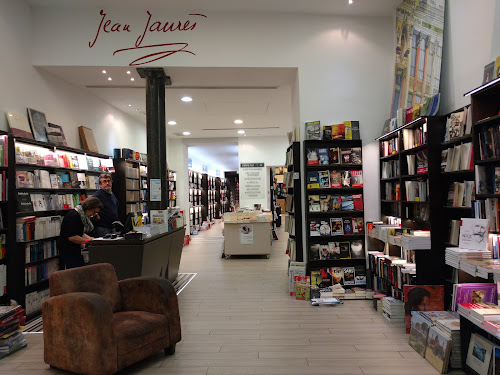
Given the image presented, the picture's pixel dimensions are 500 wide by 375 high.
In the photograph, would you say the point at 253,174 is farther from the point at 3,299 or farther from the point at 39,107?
the point at 3,299

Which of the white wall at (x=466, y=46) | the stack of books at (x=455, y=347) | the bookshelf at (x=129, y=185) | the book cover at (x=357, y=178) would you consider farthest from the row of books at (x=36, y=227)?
the white wall at (x=466, y=46)

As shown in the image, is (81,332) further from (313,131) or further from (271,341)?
(313,131)

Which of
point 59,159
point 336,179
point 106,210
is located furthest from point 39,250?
point 336,179

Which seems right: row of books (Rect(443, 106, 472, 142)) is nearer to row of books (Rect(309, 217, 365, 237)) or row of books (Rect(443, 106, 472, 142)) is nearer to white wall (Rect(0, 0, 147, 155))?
row of books (Rect(309, 217, 365, 237))

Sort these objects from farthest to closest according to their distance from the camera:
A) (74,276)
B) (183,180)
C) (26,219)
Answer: (183,180) < (26,219) < (74,276)

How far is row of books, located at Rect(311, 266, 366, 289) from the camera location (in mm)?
5023

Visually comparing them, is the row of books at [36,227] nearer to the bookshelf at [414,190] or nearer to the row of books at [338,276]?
the row of books at [338,276]

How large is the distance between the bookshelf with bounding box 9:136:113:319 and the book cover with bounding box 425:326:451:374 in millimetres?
4534

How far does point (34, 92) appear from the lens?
16.5 feet

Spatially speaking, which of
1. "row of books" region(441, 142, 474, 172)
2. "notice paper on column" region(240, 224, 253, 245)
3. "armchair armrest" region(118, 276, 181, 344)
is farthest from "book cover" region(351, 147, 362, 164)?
"notice paper on column" region(240, 224, 253, 245)

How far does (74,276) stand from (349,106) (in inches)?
171

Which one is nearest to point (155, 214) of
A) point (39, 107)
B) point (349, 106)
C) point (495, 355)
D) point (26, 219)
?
point (26, 219)

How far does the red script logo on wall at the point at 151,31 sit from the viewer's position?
5070 mm

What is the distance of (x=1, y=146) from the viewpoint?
4.01m
